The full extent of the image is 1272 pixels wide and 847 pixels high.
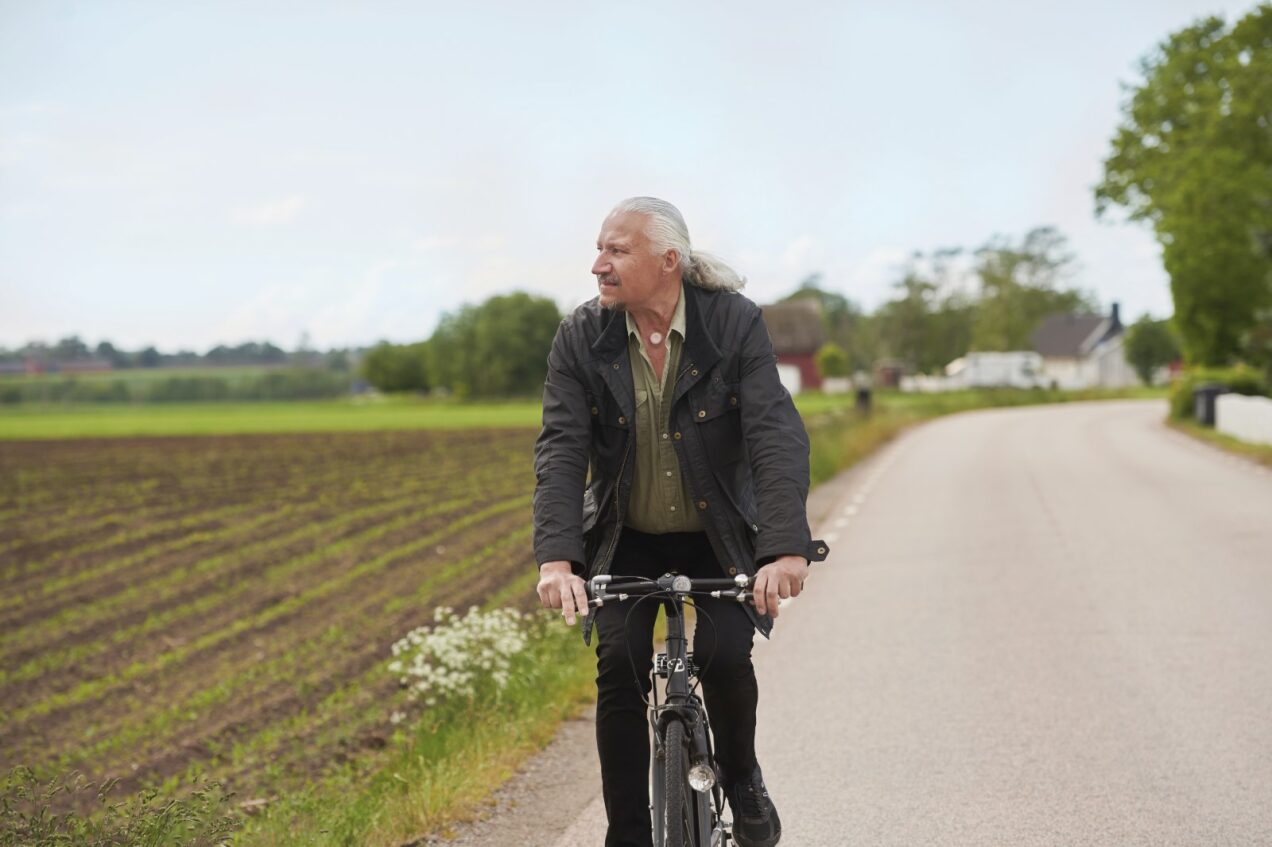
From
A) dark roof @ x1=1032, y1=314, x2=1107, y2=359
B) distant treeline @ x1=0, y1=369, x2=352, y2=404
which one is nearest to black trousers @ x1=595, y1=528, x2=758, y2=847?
distant treeline @ x1=0, y1=369, x2=352, y2=404

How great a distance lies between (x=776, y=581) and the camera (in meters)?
3.50

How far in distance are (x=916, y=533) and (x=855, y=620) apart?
5232mm

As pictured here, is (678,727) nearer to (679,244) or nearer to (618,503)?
(618,503)

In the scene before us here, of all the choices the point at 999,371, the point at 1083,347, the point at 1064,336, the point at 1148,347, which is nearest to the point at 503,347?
the point at 999,371

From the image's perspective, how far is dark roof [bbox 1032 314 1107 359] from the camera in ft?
391

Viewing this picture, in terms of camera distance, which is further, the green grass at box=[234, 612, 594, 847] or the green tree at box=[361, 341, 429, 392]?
the green tree at box=[361, 341, 429, 392]

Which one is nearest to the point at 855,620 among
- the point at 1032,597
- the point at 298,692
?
the point at 1032,597

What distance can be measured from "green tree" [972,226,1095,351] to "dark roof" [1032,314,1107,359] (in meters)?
1.06

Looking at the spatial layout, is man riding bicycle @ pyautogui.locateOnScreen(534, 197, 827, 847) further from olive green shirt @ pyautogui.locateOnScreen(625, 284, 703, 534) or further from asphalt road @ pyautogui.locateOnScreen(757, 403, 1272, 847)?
asphalt road @ pyautogui.locateOnScreen(757, 403, 1272, 847)

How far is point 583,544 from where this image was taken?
145 inches

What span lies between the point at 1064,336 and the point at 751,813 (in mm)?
121495

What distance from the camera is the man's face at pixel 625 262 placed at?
373cm

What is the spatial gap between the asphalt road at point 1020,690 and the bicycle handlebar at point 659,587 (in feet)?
5.31

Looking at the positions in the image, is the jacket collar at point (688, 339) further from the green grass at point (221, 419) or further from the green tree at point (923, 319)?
the green tree at point (923, 319)
